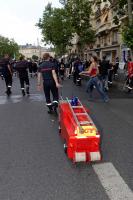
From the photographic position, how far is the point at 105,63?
20.3 m

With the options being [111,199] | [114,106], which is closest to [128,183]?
[111,199]

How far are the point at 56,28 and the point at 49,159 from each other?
52855 millimetres

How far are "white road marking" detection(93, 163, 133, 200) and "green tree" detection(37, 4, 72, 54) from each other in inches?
1828

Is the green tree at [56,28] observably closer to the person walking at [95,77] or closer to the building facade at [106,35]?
the building facade at [106,35]

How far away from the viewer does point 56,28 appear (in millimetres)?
58188

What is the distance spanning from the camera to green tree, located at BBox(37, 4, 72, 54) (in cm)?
5594

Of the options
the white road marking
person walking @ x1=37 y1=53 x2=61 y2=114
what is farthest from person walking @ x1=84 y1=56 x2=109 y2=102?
the white road marking

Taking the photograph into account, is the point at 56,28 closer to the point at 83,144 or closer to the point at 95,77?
the point at 95,77

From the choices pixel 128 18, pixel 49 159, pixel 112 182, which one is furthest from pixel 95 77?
pixel 112 182

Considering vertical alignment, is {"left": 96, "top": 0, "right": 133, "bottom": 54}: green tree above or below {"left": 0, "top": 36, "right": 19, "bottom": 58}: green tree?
above

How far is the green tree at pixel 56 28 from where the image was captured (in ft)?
184

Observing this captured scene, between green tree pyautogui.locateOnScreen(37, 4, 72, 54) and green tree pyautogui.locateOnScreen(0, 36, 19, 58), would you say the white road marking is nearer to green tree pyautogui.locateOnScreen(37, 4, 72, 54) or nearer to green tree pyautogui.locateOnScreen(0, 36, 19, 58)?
green tree pyautogui.locateOnScreen(37, 4, 72, 54)

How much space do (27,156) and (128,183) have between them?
2115 mm

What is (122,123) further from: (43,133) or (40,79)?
(40,79)
